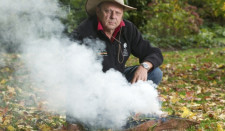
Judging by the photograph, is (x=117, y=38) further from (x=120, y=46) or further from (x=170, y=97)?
(x=170, y=97)

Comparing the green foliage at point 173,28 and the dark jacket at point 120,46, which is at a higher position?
the dark jacket at point 120,46

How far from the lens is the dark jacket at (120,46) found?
10.0 ft

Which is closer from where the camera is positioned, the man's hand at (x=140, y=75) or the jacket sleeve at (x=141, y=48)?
the man's hand at (x=140, y=75)

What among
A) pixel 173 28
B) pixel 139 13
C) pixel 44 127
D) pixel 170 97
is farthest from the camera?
pixel 173 28

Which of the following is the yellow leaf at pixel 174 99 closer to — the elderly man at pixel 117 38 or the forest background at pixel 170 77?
the forest background at pixel 170 77

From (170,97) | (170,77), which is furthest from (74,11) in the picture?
(170,77)

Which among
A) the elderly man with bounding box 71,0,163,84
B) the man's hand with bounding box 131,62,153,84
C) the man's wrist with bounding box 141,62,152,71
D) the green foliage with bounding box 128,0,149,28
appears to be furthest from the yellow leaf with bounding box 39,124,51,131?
the green foliage with bounding box 128,0,149,28

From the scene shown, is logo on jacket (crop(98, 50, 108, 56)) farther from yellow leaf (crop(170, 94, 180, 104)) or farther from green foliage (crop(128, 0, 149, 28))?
green foliage (crop(128, 0, 149, 28))

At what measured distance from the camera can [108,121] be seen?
2.68 meters

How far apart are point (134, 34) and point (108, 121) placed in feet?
3.86

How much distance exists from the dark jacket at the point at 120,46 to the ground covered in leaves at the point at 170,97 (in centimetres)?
55

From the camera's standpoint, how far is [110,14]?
3.03m

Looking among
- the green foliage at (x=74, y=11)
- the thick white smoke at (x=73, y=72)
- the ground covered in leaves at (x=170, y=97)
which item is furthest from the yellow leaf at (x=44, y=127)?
the green foliage at (x=74, y=11)

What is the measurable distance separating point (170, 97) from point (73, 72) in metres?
2.20
